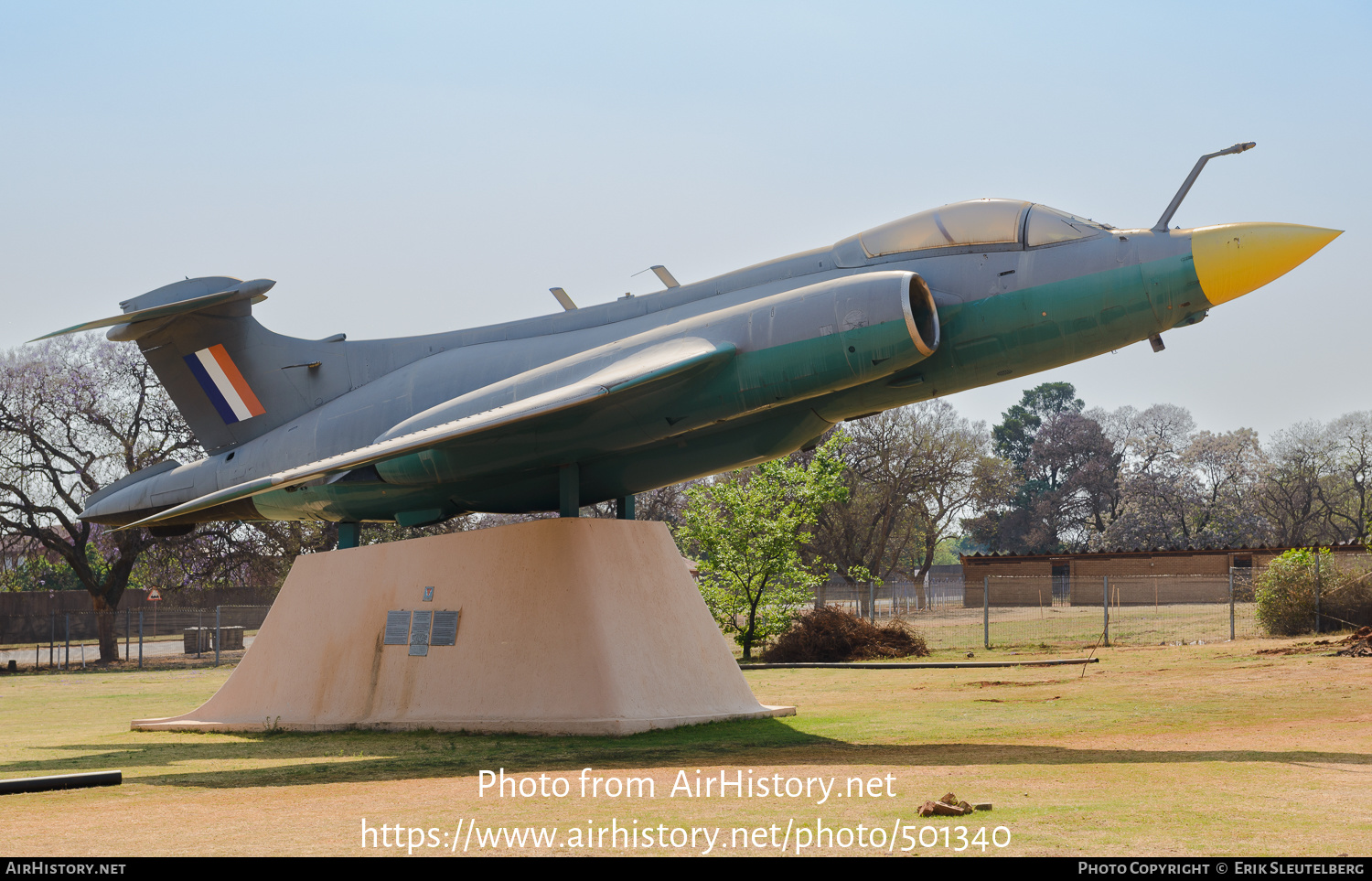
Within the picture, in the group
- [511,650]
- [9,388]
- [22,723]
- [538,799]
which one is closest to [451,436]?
[511,650]

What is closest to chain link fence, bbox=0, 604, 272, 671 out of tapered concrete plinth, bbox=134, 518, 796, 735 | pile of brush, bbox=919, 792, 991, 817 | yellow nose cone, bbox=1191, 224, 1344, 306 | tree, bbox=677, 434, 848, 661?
tree, bbox=677, 434, 848, 661

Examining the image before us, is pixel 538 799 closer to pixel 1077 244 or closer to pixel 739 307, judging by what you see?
pixel 739 307

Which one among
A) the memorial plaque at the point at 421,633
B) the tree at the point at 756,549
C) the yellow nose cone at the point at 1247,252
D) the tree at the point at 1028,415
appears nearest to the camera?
the yellow nose cone at the point at 1247,252

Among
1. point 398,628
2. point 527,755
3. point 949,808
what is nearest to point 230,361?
point 398,628

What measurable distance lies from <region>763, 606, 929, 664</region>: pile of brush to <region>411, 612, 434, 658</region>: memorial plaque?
15.2 m

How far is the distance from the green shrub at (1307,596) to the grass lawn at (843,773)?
8.98 m

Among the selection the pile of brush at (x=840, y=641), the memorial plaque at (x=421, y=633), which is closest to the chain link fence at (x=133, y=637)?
the pile of brush at (x=840, y=641)

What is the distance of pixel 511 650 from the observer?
13969mm

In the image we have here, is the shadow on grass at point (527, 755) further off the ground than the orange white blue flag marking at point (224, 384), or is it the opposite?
the orange white blue flag marking at point (224, 384)

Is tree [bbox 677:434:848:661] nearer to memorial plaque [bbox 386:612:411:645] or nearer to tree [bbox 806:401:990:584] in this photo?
memorial plaque [bbox 386:612:411:645]

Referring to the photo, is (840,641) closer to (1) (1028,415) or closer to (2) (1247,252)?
(2) (1247,252)

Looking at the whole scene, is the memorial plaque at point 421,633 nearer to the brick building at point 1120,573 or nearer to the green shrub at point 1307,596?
the green shrub at point 1307,596

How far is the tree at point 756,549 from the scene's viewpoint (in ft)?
98.1

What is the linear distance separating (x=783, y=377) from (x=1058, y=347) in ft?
9.86
